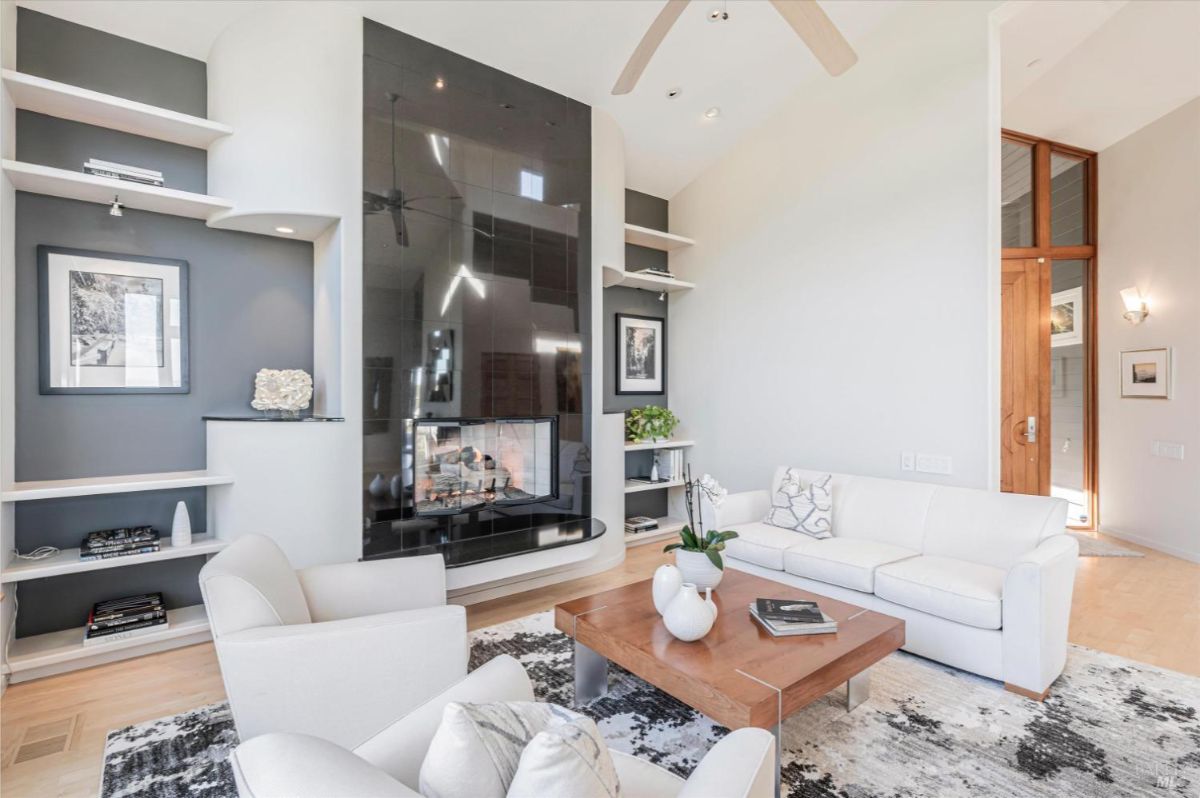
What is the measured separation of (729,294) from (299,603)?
4287mm

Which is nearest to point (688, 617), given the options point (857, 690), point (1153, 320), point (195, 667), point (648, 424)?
point (857, 690)

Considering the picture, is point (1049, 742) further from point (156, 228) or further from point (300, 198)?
point (156, 228)

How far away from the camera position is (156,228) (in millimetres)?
3109

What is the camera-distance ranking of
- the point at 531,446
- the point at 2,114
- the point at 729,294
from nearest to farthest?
the point at 2,114, the point at 531,446, the point at 729,294

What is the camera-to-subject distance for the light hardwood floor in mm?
2037

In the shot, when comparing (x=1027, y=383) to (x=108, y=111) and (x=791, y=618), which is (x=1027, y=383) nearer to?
(x=791, y=618)

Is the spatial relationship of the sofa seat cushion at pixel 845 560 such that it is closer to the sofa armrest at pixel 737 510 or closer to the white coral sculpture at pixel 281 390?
the sofa armrest at pixel 737 510

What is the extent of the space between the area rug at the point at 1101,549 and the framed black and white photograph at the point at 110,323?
6479 millimetres

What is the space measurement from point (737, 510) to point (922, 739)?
1854 mm

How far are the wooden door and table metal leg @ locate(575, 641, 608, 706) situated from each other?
467 cm

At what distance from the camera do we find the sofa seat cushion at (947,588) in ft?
8.38

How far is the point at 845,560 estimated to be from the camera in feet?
10.2

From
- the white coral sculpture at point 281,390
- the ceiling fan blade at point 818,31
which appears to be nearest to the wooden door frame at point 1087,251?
the ceiling fan blade at point 818,31

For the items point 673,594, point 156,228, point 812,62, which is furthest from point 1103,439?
point 156,228
